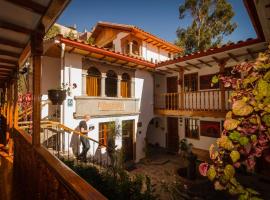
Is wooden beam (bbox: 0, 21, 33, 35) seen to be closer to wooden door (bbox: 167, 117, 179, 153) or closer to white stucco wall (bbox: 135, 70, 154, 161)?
white stucco wall (bbox: 135, 70, 154, 161)

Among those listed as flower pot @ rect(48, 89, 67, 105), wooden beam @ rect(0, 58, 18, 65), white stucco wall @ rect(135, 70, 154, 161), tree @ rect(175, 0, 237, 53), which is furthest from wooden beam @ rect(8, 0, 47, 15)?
tree @ rect(175, 0, 237, 53)

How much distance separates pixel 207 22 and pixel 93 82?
60.9 feet

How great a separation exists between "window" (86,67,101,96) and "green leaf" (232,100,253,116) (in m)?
9.10

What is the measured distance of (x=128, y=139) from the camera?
12328 mm

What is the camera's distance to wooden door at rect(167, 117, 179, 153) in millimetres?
14450

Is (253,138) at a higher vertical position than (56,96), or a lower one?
lower

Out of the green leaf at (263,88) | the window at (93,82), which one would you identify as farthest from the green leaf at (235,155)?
the window at (93,82)

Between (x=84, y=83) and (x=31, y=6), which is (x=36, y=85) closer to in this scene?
(x=31, y=6)

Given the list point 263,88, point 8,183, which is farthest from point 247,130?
point 8,183

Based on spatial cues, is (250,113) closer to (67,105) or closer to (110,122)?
(67,105)

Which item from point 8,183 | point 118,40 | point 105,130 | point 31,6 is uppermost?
point 118,40

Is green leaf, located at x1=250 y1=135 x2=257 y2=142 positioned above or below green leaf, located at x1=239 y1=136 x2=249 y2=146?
above

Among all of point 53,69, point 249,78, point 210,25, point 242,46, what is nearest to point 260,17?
point 242,46

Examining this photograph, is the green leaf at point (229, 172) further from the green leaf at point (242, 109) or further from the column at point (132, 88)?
the column at point (132, 88)
